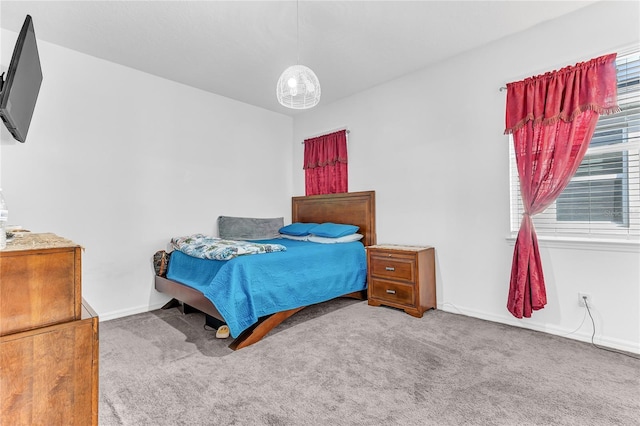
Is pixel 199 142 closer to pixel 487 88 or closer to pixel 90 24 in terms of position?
pixel 90 24

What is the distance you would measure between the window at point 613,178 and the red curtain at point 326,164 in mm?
2346

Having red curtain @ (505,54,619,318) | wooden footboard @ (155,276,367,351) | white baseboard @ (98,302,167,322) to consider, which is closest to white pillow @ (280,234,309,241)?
wooden footboard @ (155,276,367,351)

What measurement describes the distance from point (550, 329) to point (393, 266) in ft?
4.37

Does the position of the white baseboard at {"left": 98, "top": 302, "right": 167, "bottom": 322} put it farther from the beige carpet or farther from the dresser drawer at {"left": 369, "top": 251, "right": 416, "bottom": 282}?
the dresser drawer at {"left": 369, "top": 251, "right": 416, "bottom": 282}

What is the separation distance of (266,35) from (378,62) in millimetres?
1169

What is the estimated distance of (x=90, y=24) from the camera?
251 centimetres

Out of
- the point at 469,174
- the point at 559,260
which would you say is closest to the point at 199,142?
the point at 469,174

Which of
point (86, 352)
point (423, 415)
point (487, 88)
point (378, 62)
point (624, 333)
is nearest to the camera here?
point (86, 352)

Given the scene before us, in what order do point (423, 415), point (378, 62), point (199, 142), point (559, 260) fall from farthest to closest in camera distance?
point (199, 142), point (378, 62), point (559, 260), point (423, 415)

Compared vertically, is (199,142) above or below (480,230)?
above

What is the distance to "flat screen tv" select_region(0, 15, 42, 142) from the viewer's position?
1.79 m

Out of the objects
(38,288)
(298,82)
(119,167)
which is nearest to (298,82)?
(298,82)

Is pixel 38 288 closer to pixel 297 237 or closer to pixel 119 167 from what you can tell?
pixel 119 167

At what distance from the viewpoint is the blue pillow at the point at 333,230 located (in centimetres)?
362
